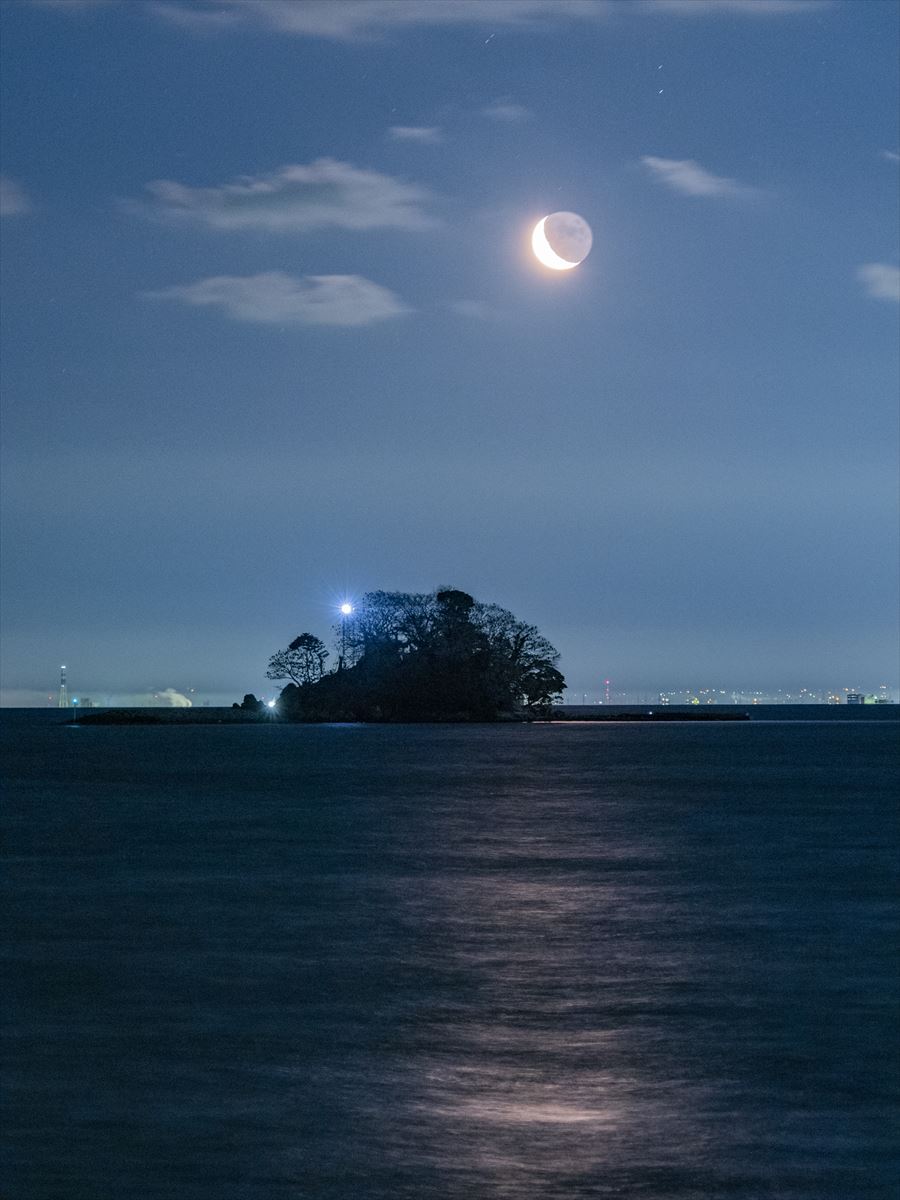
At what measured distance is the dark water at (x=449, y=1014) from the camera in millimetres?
13539

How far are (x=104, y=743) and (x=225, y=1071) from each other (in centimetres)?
17960

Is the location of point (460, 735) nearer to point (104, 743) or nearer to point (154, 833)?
point (104, 743)

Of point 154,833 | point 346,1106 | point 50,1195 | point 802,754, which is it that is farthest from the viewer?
point 802,754

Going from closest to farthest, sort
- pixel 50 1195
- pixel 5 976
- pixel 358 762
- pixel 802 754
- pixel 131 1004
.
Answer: pixel 50 1195
pixel 131 1004
pixel 5 976
pixel 358 762
pixel 802 754

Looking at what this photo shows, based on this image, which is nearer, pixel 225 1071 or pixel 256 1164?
pixel 256 1164

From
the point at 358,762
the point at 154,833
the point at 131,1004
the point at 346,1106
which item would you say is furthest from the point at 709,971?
the point at 358,762

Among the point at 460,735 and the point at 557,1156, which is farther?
the point at 460,735

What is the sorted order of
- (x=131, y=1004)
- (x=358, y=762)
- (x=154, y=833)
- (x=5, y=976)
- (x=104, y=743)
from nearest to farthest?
(x=131, y=1004), (x=5, y=976), (x=154, y=833), (x=358, y=762), (x=104, y=743)

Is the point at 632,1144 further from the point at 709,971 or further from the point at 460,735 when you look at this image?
the point at 460,735

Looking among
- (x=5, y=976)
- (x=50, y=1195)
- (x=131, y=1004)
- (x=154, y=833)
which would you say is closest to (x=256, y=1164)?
(x=50, y=1195)

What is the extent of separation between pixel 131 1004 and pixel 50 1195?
34.4 ft

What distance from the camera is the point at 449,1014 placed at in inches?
878

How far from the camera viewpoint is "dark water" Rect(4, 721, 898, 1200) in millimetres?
13539

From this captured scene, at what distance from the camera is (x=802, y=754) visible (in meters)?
153
